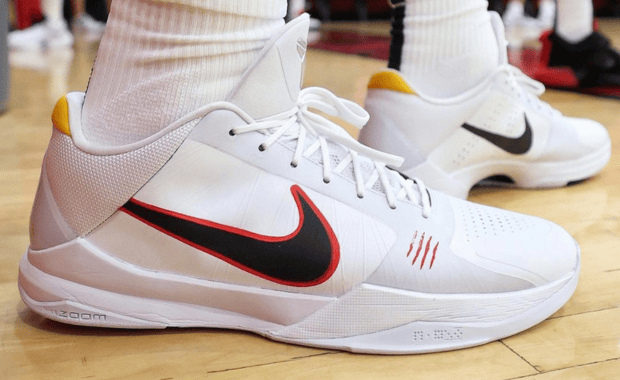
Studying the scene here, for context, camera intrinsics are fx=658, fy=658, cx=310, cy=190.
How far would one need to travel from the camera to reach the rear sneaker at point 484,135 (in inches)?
38.9

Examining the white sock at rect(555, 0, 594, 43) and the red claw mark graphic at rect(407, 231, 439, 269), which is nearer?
the red claw mark graphic at rect(407, 231, 439, 269)

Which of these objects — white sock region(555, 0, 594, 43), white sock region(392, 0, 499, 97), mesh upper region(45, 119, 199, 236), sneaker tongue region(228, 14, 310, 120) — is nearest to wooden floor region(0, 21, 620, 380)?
mesh upper region(45, 119, 199, 236)

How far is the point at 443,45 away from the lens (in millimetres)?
992

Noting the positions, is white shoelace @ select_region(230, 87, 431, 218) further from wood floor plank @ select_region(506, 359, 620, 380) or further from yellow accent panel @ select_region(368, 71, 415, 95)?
yellow accent panel @ select_region(368, 71, 415, 95)

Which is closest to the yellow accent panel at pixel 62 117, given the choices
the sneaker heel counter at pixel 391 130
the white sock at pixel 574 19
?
the sneaker heel counter at pixel 391 130

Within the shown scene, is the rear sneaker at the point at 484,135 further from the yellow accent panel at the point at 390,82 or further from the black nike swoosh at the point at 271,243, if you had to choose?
the black nike swoosh at the point at 271,243

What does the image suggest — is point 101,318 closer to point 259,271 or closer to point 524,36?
point 259,271

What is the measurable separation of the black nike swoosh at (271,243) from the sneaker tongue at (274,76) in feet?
0.27

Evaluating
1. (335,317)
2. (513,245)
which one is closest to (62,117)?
(335,317)

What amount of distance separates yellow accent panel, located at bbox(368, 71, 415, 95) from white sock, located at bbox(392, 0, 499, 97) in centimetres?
2

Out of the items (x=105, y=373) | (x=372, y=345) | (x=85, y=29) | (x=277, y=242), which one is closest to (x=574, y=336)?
(x=372, y=345)

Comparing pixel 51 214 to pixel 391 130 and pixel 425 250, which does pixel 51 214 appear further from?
pixel 391 130

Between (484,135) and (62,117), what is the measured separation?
27.1 inches

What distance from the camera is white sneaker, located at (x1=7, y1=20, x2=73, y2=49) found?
365 centimetres
